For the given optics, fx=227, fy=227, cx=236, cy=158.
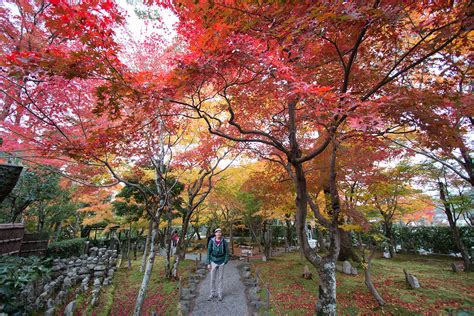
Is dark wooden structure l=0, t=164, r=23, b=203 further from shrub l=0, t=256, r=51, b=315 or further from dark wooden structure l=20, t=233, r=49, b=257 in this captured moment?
dark wooden structure l=20, t=233, r=49, b=257

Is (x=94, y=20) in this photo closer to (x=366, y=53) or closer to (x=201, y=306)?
(x=366, y=53)

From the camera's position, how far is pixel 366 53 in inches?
211

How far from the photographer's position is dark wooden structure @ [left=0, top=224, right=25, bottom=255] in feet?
22.4

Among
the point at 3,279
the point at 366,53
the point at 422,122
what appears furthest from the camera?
the point at 366,53

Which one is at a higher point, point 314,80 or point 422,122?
point 314,80

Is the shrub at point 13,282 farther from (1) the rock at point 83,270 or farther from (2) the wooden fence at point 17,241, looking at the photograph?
(1) the rock at point 83,270

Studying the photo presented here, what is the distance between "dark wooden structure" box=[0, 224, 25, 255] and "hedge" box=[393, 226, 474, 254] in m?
24.3

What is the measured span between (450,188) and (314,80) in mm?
13592

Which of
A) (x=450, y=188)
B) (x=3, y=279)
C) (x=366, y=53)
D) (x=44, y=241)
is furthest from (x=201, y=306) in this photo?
(x=450, y=188)

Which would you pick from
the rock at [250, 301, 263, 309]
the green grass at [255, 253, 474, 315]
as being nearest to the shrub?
the green grass at [255, 253, 474, 315]

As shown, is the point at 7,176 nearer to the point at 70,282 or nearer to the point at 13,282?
the point at 13,282

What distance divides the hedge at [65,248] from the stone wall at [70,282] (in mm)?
1849

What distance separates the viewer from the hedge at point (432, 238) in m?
16.0

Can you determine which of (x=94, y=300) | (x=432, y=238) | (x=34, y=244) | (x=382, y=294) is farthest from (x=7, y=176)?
(x=432, y=238)
